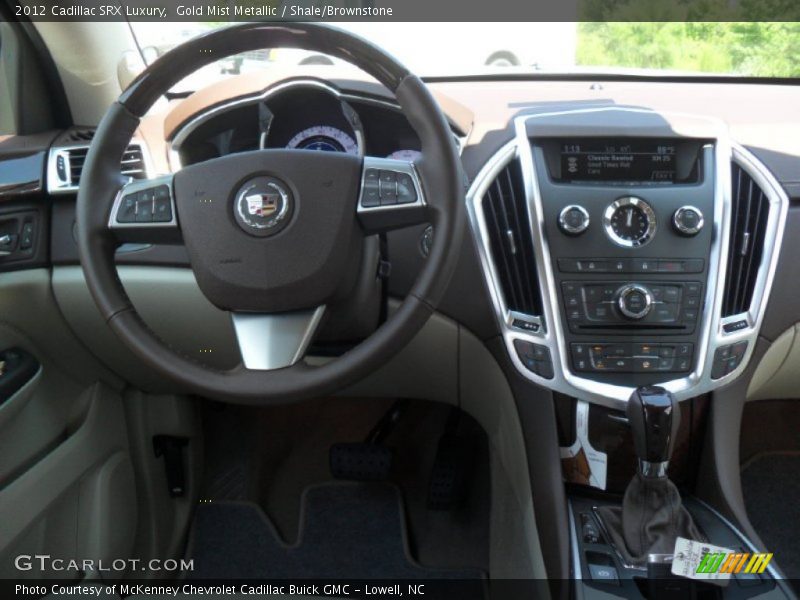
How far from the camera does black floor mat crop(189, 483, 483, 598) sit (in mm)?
1988

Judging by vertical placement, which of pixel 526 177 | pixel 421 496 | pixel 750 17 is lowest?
pixel 421 496

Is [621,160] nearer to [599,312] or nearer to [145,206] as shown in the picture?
[599,312]

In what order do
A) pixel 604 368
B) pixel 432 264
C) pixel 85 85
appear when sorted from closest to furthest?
pixel 432 264 < pixel 604 368 < pixel 85 85

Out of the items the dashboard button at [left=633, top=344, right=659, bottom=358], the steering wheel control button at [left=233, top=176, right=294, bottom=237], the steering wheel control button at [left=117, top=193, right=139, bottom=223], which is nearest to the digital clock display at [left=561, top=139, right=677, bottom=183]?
the dashboard button at [left=633, top=344, right=659, bottom=358]

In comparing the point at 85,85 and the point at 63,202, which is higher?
the point at 85,85

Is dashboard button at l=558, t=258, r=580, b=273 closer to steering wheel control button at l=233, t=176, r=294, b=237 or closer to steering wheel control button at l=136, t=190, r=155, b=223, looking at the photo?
steering wheel control button at l=233, t=176, r=294, b=237

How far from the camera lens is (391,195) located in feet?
3.85

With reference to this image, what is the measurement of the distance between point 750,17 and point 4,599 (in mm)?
1947

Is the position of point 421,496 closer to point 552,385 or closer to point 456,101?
point 552,385

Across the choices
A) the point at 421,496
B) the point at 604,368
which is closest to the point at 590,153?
the point at 604,368

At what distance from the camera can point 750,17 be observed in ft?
5.05

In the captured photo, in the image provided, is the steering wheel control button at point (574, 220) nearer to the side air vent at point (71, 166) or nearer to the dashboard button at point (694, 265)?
the dashboard button at point (694, 265)

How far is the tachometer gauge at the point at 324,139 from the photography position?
162 cm

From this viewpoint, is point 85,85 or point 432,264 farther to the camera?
point 85,85
